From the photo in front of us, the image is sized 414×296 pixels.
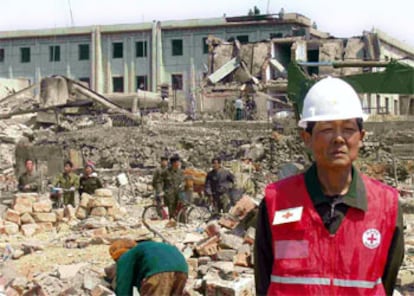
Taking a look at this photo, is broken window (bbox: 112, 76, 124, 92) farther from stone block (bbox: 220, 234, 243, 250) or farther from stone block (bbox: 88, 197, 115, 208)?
stone block (bbox: 220, 234, 243, 250)

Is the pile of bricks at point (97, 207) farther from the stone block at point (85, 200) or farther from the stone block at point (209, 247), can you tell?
the stone block at point (209, 247)

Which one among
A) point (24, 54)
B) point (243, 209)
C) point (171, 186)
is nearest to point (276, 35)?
point (24, 54)

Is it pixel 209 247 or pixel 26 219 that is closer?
pixel 209 247

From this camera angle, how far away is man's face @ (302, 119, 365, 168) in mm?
3277

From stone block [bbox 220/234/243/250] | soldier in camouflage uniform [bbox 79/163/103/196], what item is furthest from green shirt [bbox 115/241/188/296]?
soldier in camouflage uniform [bbox 79/163/103/196]

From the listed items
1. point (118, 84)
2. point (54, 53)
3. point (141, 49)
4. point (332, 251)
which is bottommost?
point (332, 251)

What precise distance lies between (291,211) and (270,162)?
26.4 metres

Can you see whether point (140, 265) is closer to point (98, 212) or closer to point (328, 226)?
point (328, 226)

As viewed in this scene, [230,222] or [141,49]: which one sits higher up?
[141,49]

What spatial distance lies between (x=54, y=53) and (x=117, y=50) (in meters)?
3.84

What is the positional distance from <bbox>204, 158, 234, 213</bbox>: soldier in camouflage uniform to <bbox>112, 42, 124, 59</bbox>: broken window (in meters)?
38.3

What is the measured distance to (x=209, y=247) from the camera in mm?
10859

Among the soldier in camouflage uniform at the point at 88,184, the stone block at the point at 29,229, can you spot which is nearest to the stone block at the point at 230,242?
the stone block at the point at 29,229

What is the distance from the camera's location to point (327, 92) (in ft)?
11.1
